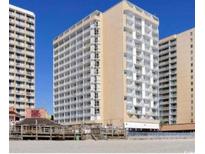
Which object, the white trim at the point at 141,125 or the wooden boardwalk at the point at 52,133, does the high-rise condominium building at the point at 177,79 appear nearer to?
the white trim at the point at 141,125

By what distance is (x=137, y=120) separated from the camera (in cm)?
4319

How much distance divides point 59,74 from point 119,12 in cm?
1615

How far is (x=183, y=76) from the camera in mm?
58688

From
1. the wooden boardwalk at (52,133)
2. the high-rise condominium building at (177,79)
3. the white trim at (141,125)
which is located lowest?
the white trim at (141,125)

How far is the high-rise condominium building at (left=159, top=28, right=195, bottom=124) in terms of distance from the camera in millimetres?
56812

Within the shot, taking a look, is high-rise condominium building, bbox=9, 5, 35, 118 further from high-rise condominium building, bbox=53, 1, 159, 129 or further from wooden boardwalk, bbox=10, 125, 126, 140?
wooden boardwalk, bbox=10, 125, 126, 140

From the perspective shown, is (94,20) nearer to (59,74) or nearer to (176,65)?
(59,74)

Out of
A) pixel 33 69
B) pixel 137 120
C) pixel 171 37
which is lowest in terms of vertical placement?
pixel 137 120

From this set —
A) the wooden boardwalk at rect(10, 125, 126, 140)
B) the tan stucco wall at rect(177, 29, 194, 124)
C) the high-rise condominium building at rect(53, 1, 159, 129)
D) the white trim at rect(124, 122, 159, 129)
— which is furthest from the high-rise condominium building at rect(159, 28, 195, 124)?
the wooden boardwalk at rect(10, 125, 126, 140)

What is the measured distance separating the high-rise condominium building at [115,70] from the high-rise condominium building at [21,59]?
542 cm

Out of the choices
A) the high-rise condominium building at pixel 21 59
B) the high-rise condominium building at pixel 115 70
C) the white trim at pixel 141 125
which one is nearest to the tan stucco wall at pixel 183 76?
the high-rise condominium building at pixel 115 70

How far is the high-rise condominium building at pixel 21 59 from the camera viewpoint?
51.1 meters

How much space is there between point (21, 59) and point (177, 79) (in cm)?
2364
